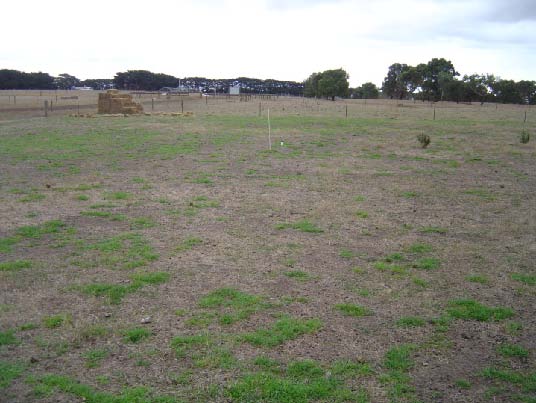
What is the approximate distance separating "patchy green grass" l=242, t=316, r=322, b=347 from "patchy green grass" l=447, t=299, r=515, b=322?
1655 millimetres

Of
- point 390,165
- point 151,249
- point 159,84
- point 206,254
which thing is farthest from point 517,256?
point 159,84

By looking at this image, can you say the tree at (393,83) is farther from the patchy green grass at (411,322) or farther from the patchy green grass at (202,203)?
the patchy green grass at (411,322)

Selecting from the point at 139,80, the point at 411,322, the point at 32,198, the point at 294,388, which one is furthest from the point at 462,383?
the point at 139,80

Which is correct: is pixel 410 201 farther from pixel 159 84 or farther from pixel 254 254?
pixel 159 84

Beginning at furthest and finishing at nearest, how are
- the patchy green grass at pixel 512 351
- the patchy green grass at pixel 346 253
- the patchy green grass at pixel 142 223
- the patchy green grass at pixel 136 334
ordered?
1. the patchy green grass at pixel 142 223
2. the patchy green grass at pixel 346 253
3. the patchy green grass at pixel 136 334
4. the patchy green grass at pixel 512 351

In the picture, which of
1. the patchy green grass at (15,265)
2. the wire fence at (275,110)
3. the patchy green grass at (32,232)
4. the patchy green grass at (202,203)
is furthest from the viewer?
the wire fence at (275,110)

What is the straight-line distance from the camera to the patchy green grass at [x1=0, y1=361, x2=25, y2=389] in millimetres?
4199

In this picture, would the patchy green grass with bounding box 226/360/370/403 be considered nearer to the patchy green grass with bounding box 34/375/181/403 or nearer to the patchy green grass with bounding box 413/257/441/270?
the patchy green grass with bounding box 34/375/181/403

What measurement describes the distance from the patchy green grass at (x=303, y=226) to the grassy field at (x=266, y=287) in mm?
38

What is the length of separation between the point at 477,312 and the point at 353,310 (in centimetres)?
143

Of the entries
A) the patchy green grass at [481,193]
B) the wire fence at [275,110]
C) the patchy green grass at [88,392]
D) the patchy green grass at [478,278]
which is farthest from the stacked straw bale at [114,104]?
the patchy green grass at [88,392]

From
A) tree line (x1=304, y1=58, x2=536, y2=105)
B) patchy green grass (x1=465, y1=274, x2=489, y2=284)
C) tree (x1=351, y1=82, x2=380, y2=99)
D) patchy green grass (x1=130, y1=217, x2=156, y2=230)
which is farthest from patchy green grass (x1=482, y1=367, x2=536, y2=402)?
tree (x1=351, y1=82, x2=380, y2=99)

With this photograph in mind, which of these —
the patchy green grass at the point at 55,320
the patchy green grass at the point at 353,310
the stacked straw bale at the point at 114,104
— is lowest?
the patchy green grass at the point at 55,320

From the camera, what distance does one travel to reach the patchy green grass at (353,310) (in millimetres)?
5562
